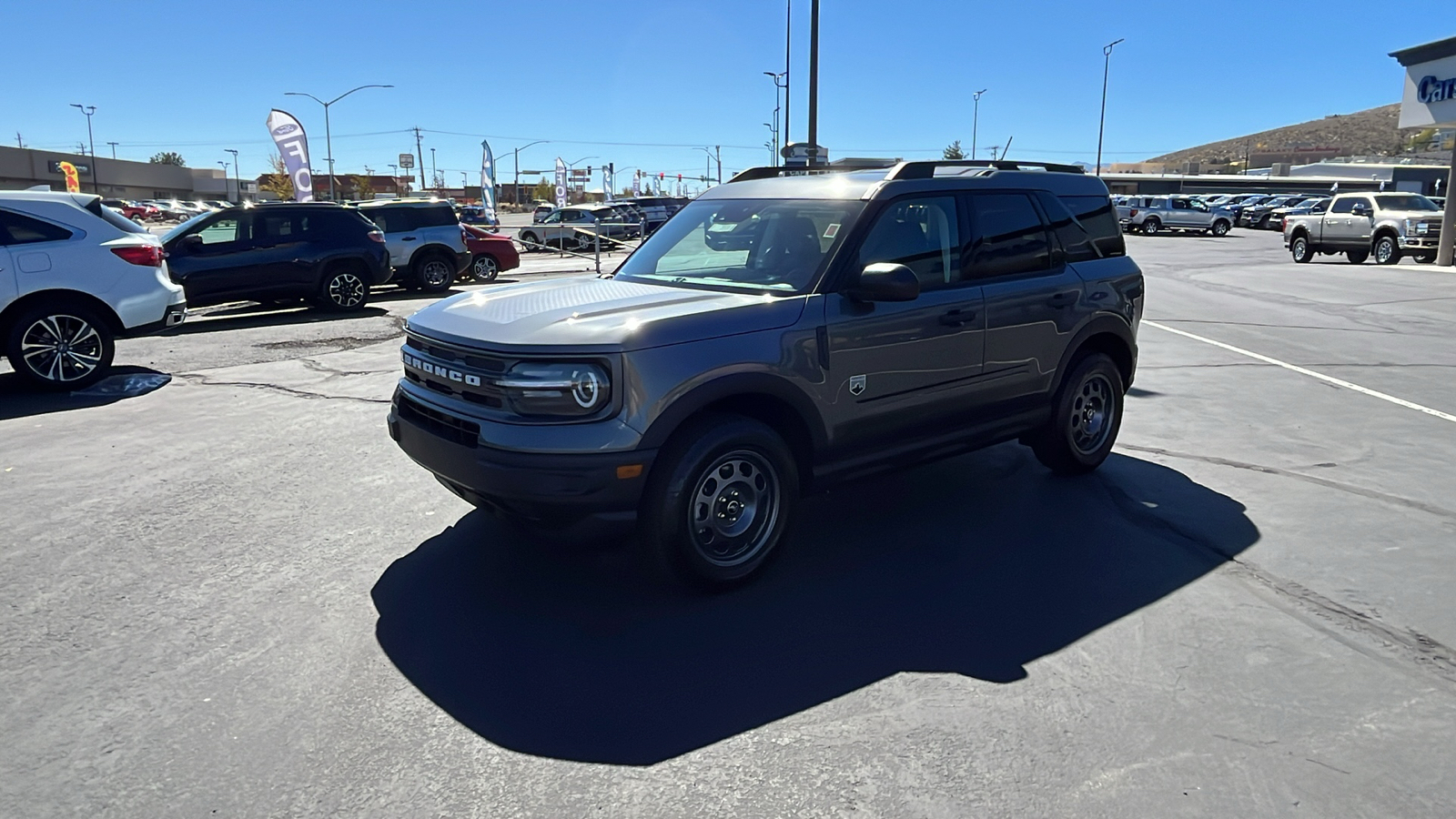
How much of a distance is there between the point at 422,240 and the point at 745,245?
14.1 m

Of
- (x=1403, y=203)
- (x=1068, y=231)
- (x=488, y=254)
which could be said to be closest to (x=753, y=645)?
(x=1068, y=231)

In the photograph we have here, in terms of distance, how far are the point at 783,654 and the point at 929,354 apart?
6.18 ft

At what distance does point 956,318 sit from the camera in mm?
5117

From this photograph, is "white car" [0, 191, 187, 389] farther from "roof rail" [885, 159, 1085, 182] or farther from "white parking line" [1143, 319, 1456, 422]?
"white parking line" [1143, 319, 1456, 422]

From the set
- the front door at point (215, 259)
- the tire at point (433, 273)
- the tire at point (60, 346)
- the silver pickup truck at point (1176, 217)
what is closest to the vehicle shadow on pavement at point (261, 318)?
the front door at point (215, 259)

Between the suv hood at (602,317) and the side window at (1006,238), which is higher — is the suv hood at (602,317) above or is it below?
below

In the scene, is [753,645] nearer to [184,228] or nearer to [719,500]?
[719,500]

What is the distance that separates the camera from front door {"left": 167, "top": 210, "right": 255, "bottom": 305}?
13469mm

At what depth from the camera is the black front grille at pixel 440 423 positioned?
414 centimetres

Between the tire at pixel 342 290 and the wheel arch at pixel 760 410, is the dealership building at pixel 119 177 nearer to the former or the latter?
the tire at pixel 342 290

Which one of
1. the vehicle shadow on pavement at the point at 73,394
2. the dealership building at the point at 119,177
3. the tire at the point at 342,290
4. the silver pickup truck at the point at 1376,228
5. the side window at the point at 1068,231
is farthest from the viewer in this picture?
the dealership building at the point at 119,177

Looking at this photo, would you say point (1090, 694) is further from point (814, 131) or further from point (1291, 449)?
point (814, 131)

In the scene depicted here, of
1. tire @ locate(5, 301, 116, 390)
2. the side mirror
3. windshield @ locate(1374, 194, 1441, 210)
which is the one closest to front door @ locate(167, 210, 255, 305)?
tire @ locate(5, 301, 116, 390)

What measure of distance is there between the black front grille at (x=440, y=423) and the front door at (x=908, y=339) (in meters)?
1.56
